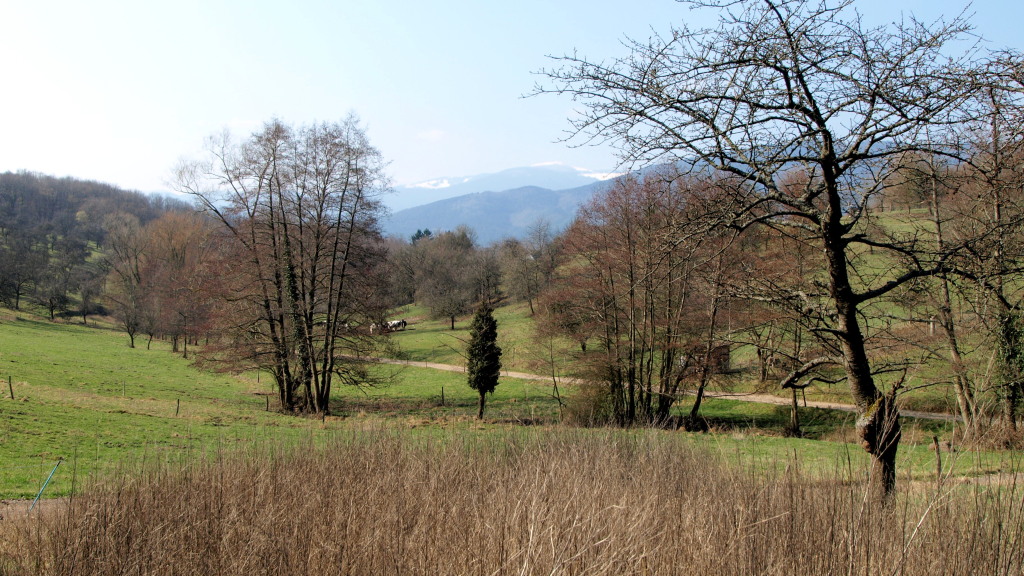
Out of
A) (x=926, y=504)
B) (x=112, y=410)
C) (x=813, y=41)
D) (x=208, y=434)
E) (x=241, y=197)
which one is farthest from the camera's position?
(x=241, y=197)

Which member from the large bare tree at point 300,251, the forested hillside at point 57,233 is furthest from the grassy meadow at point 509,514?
the forested hillside at point 57,233

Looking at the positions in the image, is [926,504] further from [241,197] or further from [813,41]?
[241,197]

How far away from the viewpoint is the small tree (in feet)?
90.5

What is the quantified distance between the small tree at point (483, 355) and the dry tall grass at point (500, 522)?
65.3 feet

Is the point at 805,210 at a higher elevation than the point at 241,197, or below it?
below

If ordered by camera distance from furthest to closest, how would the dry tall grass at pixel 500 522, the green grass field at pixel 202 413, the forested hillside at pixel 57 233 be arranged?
the forested hillside at pixel 57 233
the green grass field at pixel 202 413
the dry tall grass at pixel 500 522

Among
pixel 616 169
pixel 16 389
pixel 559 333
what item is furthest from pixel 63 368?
pixel 616 169

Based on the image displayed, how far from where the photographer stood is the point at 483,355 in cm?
2806

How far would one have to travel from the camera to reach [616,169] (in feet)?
16.2

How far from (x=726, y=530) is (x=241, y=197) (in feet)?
81.2

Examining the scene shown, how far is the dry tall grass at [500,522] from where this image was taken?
4.01 metres

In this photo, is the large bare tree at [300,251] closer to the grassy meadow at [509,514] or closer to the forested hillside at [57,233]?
the grassy meadow at [509,514]

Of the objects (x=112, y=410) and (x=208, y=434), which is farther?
(x=112, y=410)

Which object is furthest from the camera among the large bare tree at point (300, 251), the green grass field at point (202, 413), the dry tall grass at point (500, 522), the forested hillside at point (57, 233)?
the forested hillside at point (57, 233)
